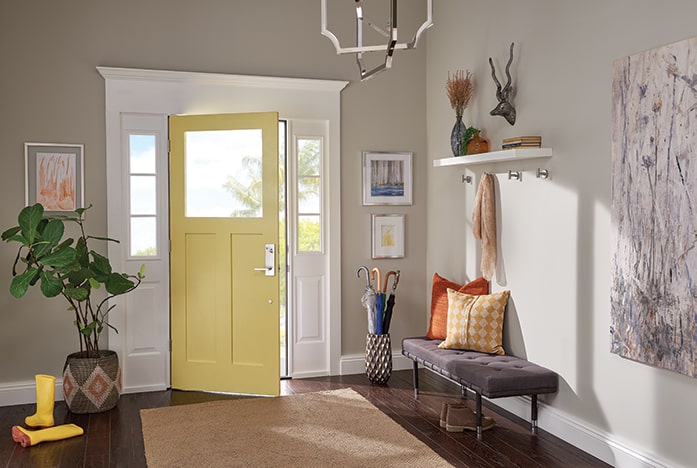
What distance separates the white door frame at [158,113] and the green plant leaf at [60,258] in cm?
70

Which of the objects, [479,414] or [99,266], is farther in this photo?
[99,266]

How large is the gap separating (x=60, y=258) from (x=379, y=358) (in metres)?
2.46

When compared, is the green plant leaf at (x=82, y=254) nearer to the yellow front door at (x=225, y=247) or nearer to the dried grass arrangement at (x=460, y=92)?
the yellow front door at (x=225, y=247)

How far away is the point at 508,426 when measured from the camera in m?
4.27

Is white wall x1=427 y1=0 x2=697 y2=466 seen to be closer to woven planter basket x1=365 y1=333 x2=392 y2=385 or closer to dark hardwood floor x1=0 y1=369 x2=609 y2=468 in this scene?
dark hardwood floor x1=0 y1=369 x2=609 y2=468

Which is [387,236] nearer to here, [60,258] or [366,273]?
[366,273]

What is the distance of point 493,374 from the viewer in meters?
3.93

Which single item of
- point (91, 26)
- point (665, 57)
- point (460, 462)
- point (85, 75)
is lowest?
point (460, 462)

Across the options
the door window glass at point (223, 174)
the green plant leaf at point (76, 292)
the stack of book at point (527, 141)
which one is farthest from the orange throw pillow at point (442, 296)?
the green plant leaf at point (76, 292)

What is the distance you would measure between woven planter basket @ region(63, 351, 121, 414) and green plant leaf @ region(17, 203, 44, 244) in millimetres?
915

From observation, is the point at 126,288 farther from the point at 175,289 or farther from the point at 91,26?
the point at 91,26

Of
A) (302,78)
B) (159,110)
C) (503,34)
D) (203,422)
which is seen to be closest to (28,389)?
(203,422)

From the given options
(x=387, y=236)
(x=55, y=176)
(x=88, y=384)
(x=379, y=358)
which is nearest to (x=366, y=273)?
(x=387, y=236)

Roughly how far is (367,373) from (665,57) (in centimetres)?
321
